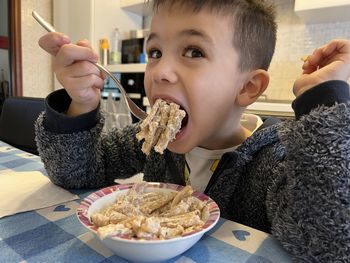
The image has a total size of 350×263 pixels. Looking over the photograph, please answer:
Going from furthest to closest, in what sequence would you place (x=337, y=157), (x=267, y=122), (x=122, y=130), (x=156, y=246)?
(x=122, y=130)
(x=267, y=122)
(x=337, y=157)
(x=156, y=246)

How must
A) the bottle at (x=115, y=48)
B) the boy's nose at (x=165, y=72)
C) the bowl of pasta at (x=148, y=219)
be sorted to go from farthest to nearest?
the bottle at (x=115, y=48) → the boy's nose at (x=165, y=72) → the bowl of pasta at (x=148, y=219)

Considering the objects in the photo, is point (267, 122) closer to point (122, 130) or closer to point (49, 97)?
point (122, 130)

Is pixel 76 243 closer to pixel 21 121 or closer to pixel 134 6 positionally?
pixel 21 121

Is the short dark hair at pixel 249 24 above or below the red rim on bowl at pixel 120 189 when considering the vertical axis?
above

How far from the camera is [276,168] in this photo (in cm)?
60

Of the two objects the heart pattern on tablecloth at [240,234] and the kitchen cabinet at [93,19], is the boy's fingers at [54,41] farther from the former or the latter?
the kitchen cabinet at [93,19]

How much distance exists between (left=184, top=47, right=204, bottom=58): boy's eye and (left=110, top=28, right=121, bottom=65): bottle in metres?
2.01

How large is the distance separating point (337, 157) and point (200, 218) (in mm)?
215

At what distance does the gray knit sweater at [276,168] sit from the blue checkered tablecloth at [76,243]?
5 centimetres

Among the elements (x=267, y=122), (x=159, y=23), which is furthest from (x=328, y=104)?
(x=159, y=23)

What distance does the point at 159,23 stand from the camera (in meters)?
0.62

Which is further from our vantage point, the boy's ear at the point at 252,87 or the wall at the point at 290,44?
the wall at the point at 290,44

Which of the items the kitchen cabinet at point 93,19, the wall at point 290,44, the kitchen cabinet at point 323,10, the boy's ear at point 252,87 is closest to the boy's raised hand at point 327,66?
the boy's ear at point 252,87

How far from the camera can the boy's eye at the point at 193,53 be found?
1.98 ft
